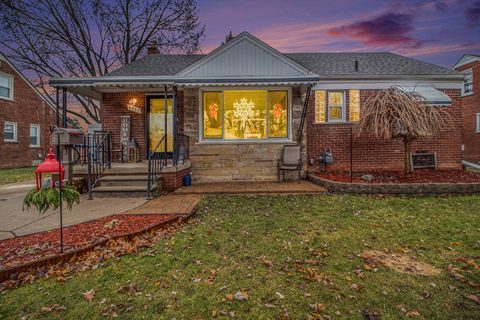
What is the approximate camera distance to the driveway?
421 cm

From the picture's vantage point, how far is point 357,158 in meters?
9.62

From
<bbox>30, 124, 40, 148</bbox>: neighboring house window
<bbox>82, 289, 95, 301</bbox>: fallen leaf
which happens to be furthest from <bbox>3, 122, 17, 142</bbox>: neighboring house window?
<bbox>82, 289, 95, 301</bbox>: fallen leaf

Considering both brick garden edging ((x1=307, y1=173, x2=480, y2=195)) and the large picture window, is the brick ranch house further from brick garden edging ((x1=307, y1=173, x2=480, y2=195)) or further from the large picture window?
brick garden edging ((x1=307, y1=173, x2=480, y2=195))

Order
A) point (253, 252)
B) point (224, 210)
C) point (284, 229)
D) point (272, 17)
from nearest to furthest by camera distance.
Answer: point (253, 252)
point (284, 229)
point (224, 210)
point (272, 17)

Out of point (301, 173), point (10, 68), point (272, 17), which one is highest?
point (272, 17)

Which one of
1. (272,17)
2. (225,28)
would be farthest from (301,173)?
Answer: (225,28)

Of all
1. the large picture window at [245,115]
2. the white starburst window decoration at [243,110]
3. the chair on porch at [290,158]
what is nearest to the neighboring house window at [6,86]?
the large picture window at [245,115]

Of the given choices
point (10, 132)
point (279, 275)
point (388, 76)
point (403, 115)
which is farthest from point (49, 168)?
point (10, 132)

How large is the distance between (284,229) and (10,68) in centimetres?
2287

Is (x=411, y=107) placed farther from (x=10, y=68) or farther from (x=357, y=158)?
(x=10, y=68)

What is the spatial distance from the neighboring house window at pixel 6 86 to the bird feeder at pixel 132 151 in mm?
14736

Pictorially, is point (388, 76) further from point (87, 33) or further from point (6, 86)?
point (6, 86)

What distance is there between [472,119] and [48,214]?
25378 mm

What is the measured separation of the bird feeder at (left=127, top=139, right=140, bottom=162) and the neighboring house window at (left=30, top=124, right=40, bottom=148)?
15.7m
